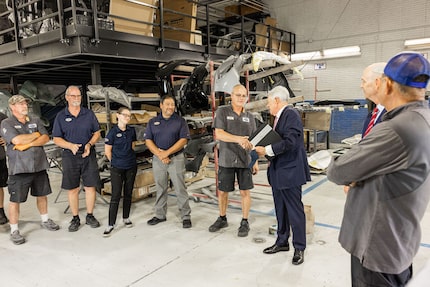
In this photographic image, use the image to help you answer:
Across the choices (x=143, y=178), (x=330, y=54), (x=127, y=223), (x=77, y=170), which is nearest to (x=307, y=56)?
(x=330, y=54)

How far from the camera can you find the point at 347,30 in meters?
9.92

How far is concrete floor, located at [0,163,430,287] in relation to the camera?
270 cm

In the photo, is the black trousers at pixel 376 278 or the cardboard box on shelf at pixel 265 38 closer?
the black trousers at pixel 376 278

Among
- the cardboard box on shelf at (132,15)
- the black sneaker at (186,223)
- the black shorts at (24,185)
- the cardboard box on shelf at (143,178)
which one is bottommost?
the black sneaker at (186,223)

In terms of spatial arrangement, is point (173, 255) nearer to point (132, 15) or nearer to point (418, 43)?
point (132, 15)

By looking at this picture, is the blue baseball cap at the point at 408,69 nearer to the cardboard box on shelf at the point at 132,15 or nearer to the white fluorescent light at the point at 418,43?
the cardboard box on shelf at the point at 132,15

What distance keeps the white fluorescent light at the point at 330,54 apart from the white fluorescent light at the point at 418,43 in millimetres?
1278

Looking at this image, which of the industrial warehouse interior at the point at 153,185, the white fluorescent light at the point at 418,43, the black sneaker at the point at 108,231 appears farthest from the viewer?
the white fluorescent light at the point at 418,43

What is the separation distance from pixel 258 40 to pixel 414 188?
889 centimetres

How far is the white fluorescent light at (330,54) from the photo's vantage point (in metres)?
8.84

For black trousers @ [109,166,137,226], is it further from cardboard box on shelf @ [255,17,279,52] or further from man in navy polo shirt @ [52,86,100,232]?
cardboard box on shelf @ [255,17,279,52]

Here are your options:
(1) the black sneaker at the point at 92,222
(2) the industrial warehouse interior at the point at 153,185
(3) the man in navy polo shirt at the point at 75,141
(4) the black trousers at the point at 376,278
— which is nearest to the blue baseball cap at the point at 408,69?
(2) the industrial warehouse interior at the point at 153,185

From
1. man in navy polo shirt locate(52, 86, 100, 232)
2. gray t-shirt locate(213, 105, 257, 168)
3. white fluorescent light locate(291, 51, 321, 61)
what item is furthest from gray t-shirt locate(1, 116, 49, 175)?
white fluorescent light locate(291, 51, 321, 61)

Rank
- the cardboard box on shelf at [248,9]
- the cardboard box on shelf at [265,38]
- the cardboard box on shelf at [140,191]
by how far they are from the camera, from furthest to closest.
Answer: the cardboard box on shelf at [248,9] < the cardboard box on shelf at [265,38] < the cardboard box on shelf at [140,191]
